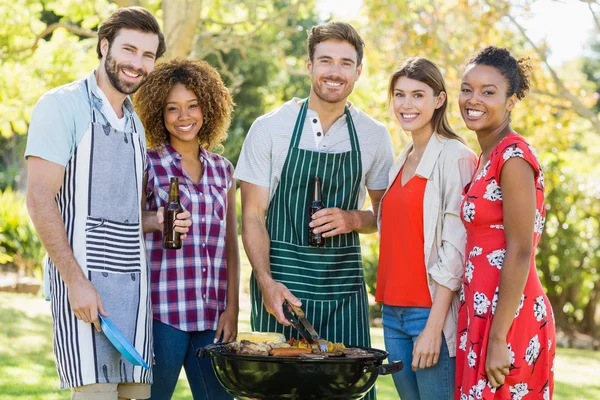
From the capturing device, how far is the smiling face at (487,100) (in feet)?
10.4

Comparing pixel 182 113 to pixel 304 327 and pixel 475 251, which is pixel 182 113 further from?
pixel 475 251

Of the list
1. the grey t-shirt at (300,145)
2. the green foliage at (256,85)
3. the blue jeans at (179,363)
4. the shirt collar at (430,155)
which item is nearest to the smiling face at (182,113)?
the grey t-shirt at (300,145)

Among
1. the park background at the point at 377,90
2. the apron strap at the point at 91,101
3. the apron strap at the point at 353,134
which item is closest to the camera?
the apron strap at the point at 91,101

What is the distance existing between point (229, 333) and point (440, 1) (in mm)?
7537

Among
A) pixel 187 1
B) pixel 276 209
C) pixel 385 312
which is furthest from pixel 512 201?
pixel 187 1

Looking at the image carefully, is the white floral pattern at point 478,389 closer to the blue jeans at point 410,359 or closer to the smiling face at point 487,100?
the blue jeans at point 410,359

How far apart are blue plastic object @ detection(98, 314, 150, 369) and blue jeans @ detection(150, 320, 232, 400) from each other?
0.41 meters

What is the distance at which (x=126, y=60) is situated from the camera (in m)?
3.37

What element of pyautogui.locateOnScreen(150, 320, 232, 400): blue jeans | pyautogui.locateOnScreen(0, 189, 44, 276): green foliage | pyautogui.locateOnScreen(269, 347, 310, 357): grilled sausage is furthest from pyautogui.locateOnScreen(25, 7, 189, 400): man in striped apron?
pyautogui.locateOnScreen(0, 189, 44, 276): green foliage

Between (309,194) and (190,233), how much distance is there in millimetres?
569

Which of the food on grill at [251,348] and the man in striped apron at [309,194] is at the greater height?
the man in striped apron at [309,194]

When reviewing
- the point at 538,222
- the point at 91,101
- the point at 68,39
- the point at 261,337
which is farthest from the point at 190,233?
the point at 68,39

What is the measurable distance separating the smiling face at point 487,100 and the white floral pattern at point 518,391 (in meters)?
0.98

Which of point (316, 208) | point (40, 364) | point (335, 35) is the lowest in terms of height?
point (40, 364)
